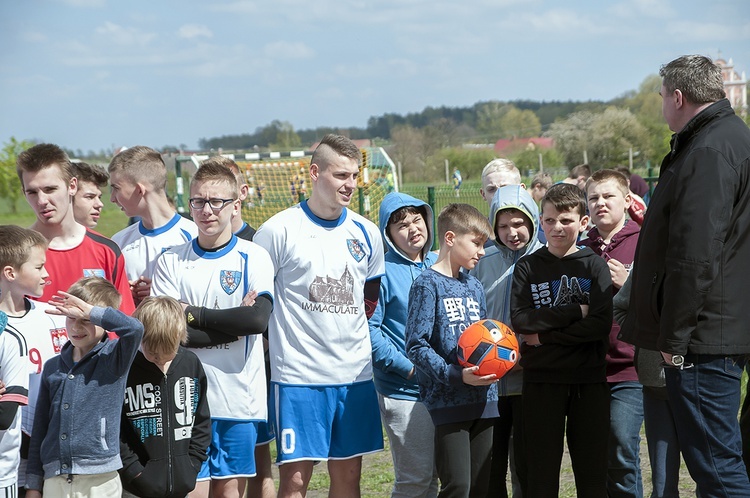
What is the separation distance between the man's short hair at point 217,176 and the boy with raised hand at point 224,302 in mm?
23

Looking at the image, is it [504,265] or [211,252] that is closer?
[211,252]

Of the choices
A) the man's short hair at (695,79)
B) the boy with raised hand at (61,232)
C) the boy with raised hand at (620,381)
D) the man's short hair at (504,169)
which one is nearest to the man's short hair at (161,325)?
the boy with raised hand at (61,232)

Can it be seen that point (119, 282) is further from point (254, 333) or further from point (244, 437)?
point (244, 437)

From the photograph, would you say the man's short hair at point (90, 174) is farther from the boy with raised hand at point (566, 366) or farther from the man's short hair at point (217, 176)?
the boy with raised hand at point (566, 366)

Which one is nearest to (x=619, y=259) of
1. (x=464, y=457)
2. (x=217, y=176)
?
(x=464, y=457)

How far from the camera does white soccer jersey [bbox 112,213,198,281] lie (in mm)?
4773

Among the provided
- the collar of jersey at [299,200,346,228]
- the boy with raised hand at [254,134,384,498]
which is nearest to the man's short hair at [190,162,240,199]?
the boy with raised hand at [254,134,384,498]

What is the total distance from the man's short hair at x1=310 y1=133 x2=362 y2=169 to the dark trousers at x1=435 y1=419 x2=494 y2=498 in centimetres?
162

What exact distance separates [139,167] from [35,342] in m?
1.44

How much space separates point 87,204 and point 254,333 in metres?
2.29

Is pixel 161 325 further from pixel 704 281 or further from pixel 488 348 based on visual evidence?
pixel 704 281

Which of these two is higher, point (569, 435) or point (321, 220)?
point (321, 220)

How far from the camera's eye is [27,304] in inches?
155

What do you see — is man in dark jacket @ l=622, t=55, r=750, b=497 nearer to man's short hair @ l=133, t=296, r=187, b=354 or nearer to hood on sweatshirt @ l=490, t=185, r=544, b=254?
hood on sweatshirt @ l=490, t=185, r=544, b=254
